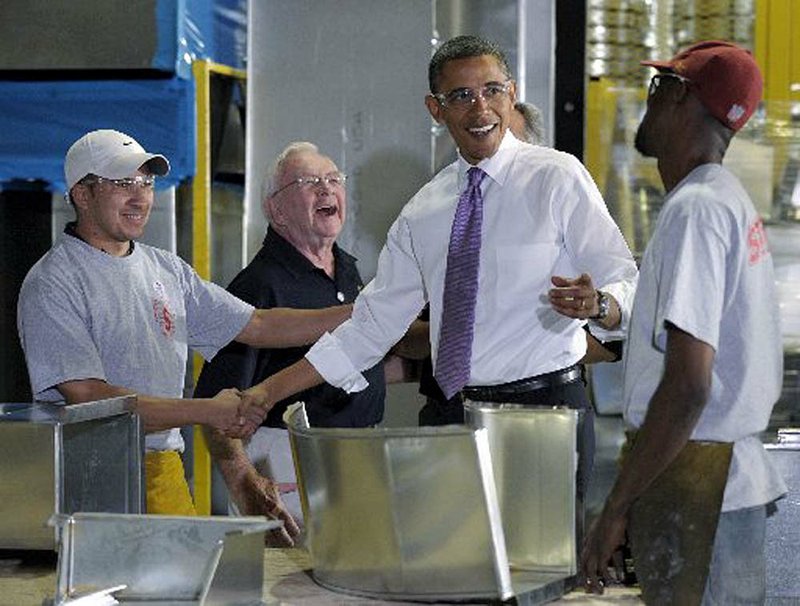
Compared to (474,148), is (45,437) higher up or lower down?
lower down

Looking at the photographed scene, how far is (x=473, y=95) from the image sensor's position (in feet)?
11.5

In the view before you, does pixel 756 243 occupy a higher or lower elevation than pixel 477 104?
lower

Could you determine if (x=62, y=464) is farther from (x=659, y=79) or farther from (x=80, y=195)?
(x=659, y=79)

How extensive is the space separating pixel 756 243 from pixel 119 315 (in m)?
1.60

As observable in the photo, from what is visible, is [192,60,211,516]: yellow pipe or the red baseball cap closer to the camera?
the red baseball cap

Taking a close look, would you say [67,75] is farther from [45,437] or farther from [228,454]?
[45,437]

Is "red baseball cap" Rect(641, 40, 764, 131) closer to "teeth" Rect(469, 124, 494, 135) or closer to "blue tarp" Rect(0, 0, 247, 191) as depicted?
"teeth" Rect(469, 124, 494, 135)

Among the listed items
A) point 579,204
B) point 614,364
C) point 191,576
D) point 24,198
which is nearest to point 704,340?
point 191,576

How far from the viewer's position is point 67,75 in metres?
5.07

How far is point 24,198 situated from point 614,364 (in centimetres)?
195

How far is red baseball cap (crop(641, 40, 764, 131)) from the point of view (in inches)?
101

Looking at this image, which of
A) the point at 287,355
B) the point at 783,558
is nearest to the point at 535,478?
the point at 287,355

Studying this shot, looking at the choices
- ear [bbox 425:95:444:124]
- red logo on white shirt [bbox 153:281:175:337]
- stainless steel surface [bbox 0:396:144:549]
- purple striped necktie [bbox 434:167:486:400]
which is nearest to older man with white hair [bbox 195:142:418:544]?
red logo on white shirt [bbox 153:281:175:337]

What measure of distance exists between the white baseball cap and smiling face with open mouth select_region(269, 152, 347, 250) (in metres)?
0.63
